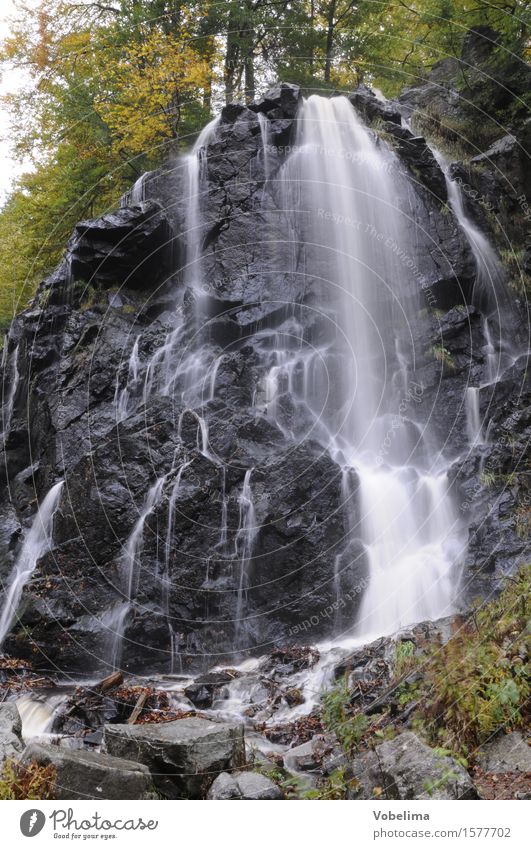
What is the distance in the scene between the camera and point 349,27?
1998 cm

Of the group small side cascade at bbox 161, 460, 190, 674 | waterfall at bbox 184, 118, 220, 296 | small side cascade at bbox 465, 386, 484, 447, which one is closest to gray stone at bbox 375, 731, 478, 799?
small side cascade at bbox 161, 460, 190, 674

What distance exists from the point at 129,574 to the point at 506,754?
8.02 metres

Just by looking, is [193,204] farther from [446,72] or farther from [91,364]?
[446,72]

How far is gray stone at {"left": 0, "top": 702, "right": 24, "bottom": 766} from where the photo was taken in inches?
235

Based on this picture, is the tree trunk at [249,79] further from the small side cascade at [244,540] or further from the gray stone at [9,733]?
the gray stone at [9,733]

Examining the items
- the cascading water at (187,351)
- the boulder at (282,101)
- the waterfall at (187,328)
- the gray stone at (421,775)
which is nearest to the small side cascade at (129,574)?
the cascading water at (187,351)

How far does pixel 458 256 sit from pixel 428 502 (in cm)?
724

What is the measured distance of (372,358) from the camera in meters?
14.6

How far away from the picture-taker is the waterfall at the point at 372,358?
11008 mm

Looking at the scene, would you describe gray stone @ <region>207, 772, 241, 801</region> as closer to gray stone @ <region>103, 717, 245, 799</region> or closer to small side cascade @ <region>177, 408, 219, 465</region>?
gray stone @ <region>103, 717, 245, 799</region>

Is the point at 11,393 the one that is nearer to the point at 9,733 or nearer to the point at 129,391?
the point at 129,391

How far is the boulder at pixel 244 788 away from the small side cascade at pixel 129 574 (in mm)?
5620

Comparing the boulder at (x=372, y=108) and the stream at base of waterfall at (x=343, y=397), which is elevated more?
the boulder at (x=372, y=108)

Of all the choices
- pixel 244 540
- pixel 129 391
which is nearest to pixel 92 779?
pixel 244 540
